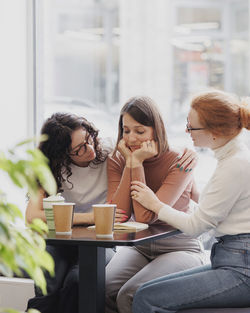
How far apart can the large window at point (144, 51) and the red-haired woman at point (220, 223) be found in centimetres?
551

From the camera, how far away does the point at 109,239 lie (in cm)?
178

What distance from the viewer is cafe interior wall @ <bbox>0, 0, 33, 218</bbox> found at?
3332mm

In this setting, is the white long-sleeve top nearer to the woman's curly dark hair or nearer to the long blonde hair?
the long blonde hair

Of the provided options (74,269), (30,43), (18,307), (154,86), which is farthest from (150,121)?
(154,86)

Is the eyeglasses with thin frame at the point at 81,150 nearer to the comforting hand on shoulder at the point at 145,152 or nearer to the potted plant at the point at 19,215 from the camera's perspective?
the comforting hand on shoulder at the point at 145,152

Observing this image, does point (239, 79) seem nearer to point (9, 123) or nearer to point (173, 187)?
point (9, 123)

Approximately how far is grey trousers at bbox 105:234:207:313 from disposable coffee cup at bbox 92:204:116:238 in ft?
1.03

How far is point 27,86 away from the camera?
361 cm

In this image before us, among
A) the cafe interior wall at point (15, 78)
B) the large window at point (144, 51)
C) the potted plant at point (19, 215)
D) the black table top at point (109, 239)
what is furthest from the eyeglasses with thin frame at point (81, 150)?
the large window at point (144, 51)

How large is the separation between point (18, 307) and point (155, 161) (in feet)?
2.72

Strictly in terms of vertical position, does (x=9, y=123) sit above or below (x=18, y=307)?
above

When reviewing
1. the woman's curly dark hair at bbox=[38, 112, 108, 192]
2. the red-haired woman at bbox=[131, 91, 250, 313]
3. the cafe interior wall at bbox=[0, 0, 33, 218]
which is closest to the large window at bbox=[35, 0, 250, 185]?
the cafe interior wall at bbox=[0, 0, 33, 218]

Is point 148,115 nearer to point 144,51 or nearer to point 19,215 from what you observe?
point 19,215

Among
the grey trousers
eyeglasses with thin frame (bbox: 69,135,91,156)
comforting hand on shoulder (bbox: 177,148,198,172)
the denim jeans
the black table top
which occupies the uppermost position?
eyeglasses with thin frame (bbox: 69,135,91,156)
